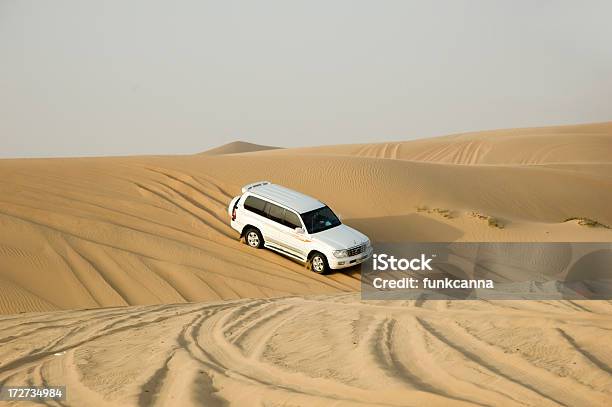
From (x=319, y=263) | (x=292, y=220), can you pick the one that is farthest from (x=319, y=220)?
(x=319, y=263)

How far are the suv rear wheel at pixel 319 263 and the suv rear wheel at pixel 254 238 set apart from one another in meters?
1.61

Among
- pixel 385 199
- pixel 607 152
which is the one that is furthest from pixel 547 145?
pixel 385 199

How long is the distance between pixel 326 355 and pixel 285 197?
8525mm

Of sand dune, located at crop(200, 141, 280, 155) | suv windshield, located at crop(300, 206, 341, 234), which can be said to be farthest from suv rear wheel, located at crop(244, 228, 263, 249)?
sand dune, located at crop(200, 141, 280, 155)

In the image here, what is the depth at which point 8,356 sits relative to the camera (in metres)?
7.05

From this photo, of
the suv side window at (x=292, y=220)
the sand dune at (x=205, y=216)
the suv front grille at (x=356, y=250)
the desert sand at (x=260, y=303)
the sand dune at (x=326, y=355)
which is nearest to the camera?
the sand dune at (x=326, y=355)

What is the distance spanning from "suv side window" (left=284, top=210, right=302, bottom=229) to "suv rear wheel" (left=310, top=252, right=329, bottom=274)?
0.87 meters

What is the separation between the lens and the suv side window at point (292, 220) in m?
14.2

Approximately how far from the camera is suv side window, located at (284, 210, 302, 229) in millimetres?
14250

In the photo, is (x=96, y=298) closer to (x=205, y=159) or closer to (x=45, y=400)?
(x=45, y=400)

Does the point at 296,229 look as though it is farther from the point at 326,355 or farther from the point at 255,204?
the point at 326,355

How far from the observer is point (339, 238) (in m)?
14.1

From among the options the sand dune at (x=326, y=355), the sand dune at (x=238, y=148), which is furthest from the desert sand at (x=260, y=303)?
the sand dune at (x=238, y=148)

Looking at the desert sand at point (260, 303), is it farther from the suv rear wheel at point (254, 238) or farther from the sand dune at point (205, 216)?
the suv rear wheel at point (254, 238)
